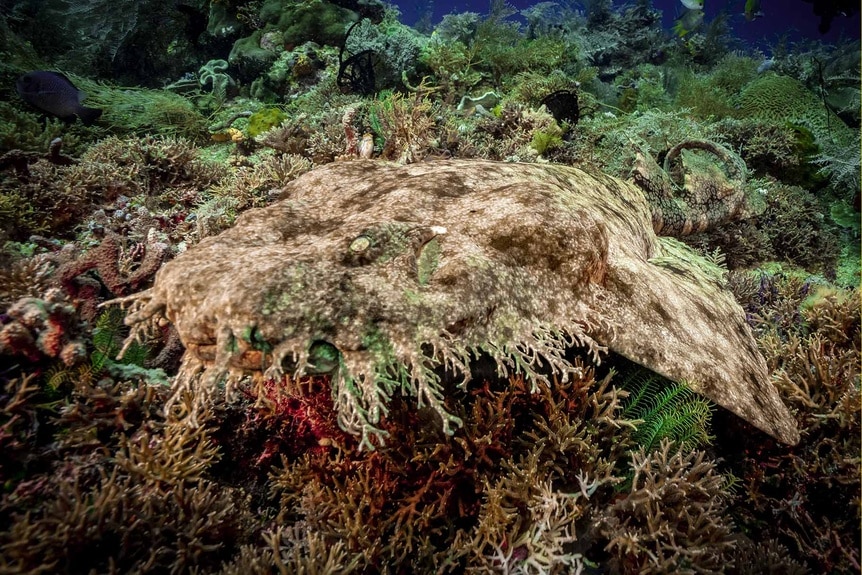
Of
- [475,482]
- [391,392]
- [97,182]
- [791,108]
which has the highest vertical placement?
[791,108]

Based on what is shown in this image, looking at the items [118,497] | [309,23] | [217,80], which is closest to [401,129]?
[118,497]

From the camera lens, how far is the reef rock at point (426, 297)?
1647mm

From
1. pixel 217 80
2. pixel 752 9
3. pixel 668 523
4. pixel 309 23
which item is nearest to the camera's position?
pixel 668 523

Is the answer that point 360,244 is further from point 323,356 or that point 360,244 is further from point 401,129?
point 401,129

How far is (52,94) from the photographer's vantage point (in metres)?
6.38

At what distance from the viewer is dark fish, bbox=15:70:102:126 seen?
6.27 metres

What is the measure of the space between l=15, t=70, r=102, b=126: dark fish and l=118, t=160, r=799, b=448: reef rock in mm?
6554

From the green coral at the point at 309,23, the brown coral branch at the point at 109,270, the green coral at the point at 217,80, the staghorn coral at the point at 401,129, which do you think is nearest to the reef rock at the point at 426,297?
the brown coral branch at the point at 109,270

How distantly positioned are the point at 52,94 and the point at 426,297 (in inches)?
328

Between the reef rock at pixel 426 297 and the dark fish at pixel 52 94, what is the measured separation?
6554 mm

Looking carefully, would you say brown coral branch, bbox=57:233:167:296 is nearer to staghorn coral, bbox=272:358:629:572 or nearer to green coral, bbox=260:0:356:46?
staghorn coral, bbox=272:358:629:572

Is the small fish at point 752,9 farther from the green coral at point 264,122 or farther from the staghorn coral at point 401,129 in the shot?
the green coral at point 264,122

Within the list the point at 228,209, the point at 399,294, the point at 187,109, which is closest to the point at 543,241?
the point at 399,294

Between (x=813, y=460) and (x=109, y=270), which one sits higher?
(x=109, y=270)
